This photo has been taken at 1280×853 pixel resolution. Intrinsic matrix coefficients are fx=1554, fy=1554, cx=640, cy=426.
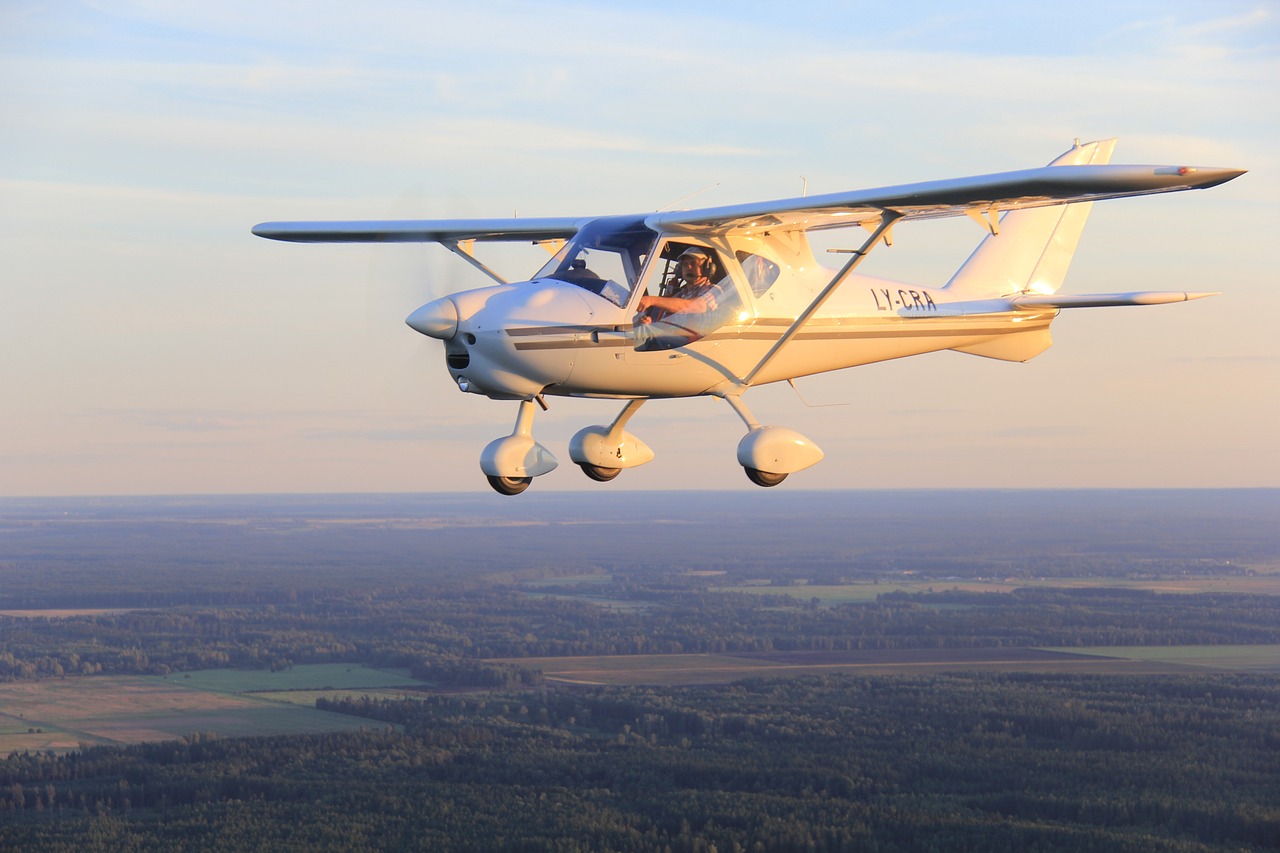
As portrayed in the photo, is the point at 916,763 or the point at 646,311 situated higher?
the point at 646,311

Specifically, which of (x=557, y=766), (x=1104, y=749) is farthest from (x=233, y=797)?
→ (x=1104, y=749)

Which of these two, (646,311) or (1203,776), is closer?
(646,311)

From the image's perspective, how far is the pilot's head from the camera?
2083 centimetres

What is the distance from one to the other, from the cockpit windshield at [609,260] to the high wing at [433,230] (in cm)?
183

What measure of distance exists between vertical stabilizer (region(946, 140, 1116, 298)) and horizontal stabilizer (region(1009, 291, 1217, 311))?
106 cm

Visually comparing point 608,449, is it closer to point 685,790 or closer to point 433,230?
point 433,230

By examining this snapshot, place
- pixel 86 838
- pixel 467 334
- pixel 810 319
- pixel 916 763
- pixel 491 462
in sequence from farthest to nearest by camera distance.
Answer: pixel 916 763
pixel 86 838
pixel 810 319
pixel 491 462
pixel 467 334

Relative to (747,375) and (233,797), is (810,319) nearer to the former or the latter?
(747,375)

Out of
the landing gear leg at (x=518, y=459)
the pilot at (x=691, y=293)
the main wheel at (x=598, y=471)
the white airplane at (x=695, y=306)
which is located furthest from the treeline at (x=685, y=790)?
the pilot at (x=691, y=293)

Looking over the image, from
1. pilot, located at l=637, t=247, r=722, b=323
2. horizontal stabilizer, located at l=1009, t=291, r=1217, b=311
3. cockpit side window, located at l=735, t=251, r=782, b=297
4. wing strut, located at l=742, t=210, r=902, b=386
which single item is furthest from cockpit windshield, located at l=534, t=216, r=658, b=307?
horizontal stabilizer, located at l=1009, t=291, r=1217, b=311

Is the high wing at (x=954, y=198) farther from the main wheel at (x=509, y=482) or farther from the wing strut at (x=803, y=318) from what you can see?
the main wheel at (x=509, y=482)

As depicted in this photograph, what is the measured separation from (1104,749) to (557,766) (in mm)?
66055

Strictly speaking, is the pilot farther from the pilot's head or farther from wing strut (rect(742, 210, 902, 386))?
wing strut (rect(742, 210, 902, 386))

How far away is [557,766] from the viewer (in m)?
187
